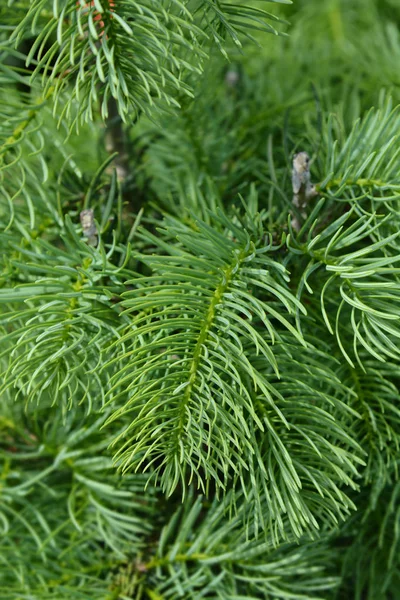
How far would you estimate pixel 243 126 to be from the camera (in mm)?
383

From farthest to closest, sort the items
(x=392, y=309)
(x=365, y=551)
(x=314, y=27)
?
(x=314, y=27) < (x=365, y=551) < (x=392, y=309)

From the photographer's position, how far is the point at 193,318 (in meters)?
0.22

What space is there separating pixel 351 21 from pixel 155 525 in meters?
0.48

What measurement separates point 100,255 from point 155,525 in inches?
6.2

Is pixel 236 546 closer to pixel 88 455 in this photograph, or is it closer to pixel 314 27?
pixel 88 455

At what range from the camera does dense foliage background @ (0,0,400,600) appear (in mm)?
221

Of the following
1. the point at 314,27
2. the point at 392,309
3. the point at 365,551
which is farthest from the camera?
the point at 314,27

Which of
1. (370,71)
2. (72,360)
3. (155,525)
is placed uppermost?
(370,71)

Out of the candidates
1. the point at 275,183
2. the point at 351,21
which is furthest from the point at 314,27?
the point at 275,183

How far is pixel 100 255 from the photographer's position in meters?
0.25

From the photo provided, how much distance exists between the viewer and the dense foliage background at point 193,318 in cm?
22

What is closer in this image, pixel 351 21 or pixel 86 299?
pixel 86 299

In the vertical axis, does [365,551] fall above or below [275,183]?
below

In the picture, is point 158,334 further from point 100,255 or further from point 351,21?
point 351,21
